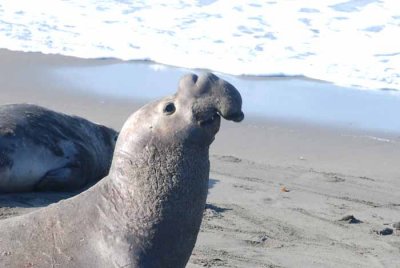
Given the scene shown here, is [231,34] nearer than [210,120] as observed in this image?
No

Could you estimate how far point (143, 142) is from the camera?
12.8ft

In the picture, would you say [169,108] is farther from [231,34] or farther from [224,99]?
[231,34]

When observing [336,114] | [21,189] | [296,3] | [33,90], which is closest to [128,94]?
[33,90]

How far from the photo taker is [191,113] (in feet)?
12.4

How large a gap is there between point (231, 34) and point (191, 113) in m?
11.4

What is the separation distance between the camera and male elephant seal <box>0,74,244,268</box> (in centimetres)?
381

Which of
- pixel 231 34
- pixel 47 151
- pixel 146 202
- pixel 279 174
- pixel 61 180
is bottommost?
pixel 231 34

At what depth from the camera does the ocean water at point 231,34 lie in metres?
13.3

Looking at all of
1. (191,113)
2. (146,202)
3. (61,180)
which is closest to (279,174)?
(61,180)

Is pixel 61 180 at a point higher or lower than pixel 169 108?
lower

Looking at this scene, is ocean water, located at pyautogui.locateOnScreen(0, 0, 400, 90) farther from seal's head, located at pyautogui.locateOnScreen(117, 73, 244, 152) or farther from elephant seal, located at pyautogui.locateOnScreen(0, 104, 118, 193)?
seal's head, located at pyautogui.locateOnScreen(117, 73, 244, 152)

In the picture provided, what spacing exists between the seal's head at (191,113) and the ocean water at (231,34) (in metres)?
8.83

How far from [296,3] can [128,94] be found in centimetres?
660

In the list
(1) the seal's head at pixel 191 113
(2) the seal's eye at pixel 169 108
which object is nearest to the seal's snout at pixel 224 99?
(1) the seal's head at pixel 191 113
